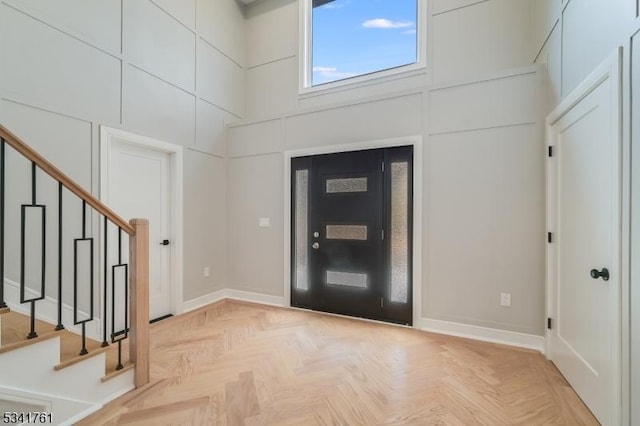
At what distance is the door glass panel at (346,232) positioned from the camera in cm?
351

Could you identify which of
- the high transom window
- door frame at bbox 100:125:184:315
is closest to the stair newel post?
door frame at bbox 100:125:184:315

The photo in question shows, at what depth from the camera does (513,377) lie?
2.27m

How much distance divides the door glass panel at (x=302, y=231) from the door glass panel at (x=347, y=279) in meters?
0.38

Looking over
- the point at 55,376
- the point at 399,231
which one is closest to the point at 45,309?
the point at 55,376

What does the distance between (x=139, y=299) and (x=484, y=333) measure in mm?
3261

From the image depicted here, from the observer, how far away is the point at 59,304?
1.81 m

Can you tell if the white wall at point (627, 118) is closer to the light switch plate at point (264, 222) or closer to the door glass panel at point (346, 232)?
the door glass panel at point (346, 232)

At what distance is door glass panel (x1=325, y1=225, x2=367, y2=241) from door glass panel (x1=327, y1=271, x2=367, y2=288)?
46 cm

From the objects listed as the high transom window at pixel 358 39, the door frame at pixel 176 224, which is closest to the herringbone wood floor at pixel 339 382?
the door frame at pixel 176 224

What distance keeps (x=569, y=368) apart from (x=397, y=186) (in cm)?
218

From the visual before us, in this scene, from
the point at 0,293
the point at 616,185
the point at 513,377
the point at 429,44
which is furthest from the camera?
the point at 429,44

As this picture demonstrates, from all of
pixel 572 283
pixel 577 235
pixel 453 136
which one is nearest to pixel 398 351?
pixel 572 283

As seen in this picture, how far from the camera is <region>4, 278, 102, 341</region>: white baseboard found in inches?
87.4

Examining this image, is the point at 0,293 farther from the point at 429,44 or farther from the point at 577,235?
the point at 429,44
